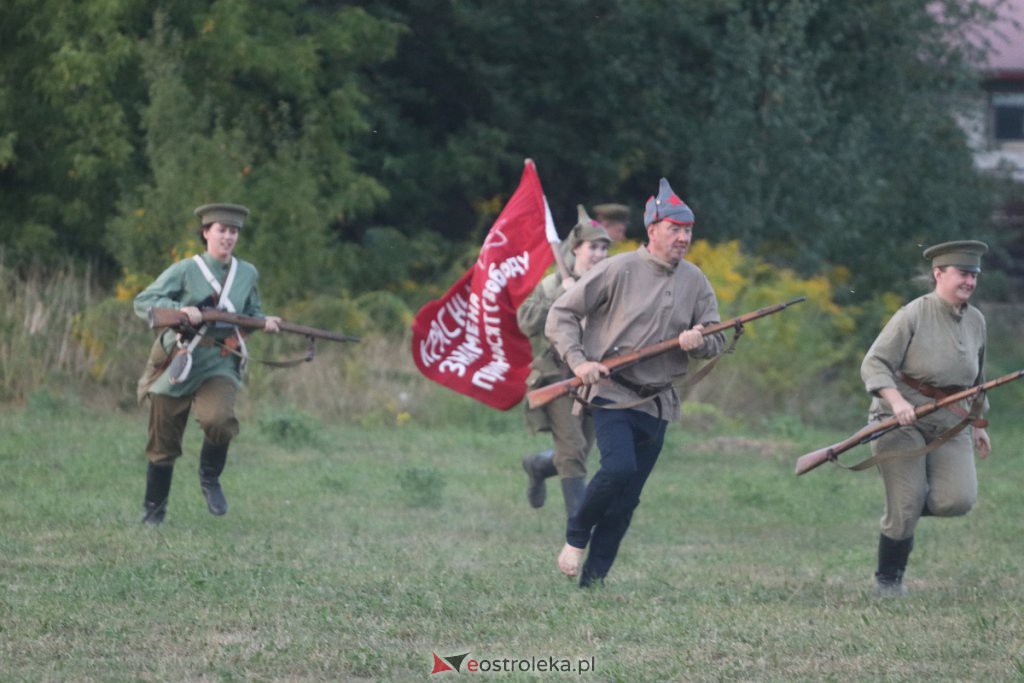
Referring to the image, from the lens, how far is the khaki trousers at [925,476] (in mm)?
8430

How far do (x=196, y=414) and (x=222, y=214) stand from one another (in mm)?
1227

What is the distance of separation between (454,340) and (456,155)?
13.8 meters

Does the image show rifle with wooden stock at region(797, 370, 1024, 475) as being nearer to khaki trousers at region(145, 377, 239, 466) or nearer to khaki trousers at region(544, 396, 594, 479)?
khaki trousers at region(544, 396, 594, 479)

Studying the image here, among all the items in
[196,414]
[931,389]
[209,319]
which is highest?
[931,389]

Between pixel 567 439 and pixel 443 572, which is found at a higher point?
pixel 567 439

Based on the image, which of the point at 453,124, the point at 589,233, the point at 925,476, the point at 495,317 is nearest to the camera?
the point at 925,476

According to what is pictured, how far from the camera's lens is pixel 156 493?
1042 cm

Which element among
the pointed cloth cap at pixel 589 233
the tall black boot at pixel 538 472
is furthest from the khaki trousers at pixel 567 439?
the pointed cloth cap at pixel 589 233

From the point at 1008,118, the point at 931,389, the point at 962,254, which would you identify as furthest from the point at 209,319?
the point at 1008,118

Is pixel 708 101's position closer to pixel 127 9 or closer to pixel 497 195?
pixel 497 195

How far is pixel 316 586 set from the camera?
8.33 m

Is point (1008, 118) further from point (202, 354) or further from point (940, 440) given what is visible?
point (940, 440)

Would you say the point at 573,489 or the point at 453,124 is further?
the point at 453,124

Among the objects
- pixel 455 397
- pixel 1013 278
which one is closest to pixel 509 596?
pixel 455 397
